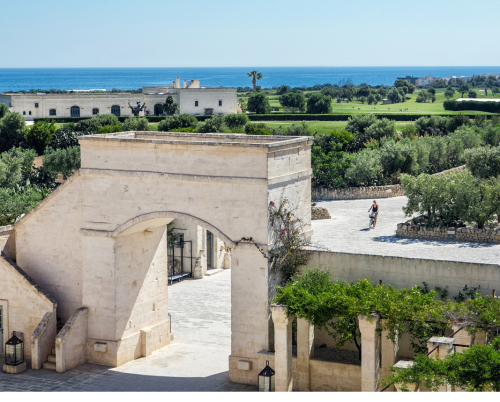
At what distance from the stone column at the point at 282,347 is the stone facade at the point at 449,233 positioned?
7.82 metres

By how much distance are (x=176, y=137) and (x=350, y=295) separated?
7759mm

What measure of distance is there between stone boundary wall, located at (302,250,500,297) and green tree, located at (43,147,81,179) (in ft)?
102

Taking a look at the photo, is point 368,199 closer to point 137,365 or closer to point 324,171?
point 324,171

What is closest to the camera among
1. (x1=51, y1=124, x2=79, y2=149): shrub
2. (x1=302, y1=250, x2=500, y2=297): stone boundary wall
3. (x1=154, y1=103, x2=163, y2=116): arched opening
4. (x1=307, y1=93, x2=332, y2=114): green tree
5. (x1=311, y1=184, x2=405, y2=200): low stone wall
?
(x1=302, y1=250, x2=500, y2=297): stone boundary wall

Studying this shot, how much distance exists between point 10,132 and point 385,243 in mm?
49476

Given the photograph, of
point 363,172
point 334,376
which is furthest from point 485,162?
point 334,376

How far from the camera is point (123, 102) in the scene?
3821 inches

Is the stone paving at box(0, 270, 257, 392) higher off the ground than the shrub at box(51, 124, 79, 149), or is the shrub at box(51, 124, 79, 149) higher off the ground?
the shrub at box(51, 124, 79, 149)

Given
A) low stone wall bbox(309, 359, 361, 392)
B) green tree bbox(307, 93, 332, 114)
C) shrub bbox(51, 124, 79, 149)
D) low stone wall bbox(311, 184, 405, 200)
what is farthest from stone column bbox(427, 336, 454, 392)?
green tree bbox(307, 93, 332, 114)

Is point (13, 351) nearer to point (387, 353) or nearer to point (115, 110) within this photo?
point (387, 353)

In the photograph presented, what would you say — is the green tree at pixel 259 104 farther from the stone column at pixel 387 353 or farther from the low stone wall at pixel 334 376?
the stone column at pixel 387 353

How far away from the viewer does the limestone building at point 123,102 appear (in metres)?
91.2

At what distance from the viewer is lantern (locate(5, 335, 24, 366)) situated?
1811 cm

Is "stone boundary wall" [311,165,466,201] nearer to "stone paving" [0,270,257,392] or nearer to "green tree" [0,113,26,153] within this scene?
"stone paving" [0,270,257,392]
